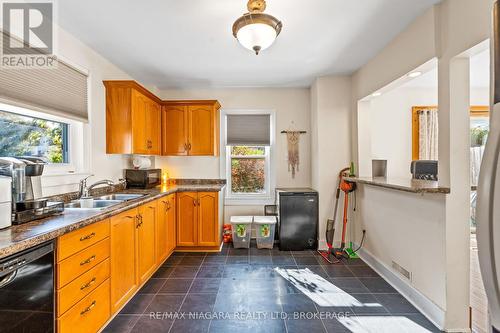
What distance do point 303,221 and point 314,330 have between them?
186cm

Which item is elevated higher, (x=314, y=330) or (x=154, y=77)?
(x=154, y=77)

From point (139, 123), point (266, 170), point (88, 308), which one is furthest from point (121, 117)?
point (266, 170)

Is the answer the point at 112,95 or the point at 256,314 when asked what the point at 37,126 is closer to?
the point at 112,95

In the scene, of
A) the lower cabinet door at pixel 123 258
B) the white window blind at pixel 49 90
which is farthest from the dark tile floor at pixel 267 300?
the white window blind at pixel 49 90

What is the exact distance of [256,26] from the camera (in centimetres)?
185

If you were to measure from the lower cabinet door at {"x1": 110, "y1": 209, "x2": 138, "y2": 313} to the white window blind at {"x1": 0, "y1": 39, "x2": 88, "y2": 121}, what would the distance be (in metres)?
1.15

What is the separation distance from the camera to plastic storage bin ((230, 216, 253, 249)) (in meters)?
3.78

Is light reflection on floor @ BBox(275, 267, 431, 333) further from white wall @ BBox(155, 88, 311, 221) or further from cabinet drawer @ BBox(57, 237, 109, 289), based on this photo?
cabinet drawer @ BBox(57, 237, 109, 289)

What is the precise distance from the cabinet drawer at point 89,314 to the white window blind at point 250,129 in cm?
292

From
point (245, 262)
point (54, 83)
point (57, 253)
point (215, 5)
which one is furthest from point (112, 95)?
point (245, 262)

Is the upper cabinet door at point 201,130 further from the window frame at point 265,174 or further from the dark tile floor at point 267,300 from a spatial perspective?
the dark tile floor at point 267,300

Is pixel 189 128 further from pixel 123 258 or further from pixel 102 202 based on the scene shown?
pixel 123 258

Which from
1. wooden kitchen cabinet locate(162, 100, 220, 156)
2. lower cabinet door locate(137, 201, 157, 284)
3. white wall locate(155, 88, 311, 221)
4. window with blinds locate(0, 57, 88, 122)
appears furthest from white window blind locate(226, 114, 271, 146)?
window with blinds locate(0, 57, 88, 122)

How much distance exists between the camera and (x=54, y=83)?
2273 millimetres
